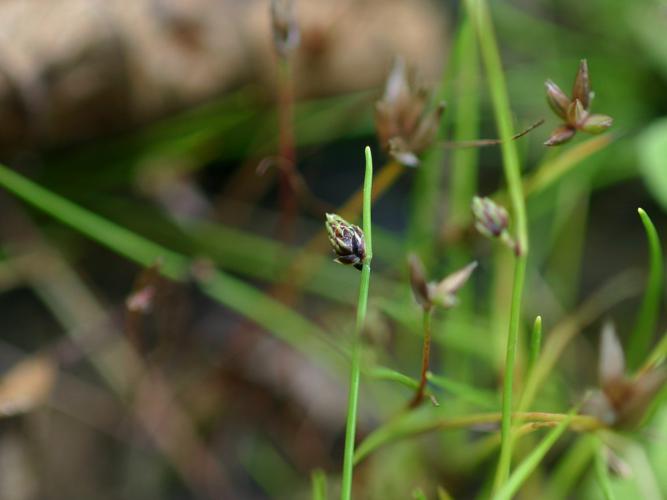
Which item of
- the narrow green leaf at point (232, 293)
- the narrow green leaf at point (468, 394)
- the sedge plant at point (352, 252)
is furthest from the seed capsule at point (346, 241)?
the narrow green leaf at point (232, 293)

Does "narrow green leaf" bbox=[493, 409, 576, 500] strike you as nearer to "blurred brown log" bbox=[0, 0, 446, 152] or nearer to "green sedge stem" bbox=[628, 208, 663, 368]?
"green sedge stem" bbox=[628, 208, 663, 368]

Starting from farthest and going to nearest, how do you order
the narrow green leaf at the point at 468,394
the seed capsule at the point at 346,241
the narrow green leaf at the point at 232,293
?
the narrow green leaf at the point at 232,293 → the narrow green leaf at the point at 468,394 → the seed capsule at the point at 346,241

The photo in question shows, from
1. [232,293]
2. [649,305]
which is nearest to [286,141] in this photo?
[232,293]

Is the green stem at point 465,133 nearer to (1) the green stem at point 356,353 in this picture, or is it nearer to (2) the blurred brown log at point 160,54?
(2) the blurred brown log at point 160,54

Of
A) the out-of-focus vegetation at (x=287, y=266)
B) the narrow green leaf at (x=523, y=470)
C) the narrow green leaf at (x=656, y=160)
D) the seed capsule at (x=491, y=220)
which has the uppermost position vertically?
the seed capsule at (x=491, y=220)

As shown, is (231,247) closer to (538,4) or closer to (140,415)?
(140,415)

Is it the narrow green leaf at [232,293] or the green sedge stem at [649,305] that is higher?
the green sedge stem at [649,305]

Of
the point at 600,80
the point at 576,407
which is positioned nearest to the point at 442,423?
the point at 576,407

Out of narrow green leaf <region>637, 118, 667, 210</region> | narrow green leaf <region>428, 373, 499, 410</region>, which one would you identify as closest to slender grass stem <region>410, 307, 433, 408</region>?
narrow green leaf <region>428, 373, 499, 410</region>

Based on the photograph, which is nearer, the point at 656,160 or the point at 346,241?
the point at 346,241

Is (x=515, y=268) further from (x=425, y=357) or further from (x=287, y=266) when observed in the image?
(x=287, y=266)
